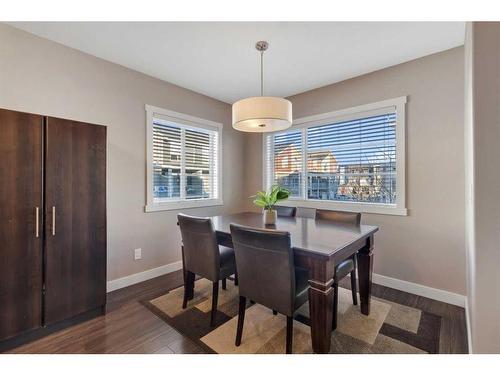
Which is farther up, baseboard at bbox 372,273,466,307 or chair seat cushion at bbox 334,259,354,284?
chair seat cushion at bbox 334,259,354,284

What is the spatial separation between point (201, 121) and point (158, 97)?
683 millimetres

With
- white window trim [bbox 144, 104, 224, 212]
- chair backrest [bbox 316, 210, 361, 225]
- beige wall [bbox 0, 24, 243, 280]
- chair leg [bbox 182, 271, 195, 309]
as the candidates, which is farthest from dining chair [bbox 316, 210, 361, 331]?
beige wall [bbox 0, 24, 243, 280]

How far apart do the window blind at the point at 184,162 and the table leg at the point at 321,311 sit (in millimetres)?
2315

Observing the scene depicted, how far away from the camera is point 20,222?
1.70 meters

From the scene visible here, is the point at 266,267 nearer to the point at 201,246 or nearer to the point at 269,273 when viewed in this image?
the point at 269,273

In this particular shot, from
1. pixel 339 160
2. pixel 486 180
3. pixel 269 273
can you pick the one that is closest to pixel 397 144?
pixel 339 160

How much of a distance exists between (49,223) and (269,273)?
1722 mm

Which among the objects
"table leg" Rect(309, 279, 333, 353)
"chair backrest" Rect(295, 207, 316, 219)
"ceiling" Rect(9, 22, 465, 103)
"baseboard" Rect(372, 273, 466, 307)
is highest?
"ceiling" Rect(9, 22, 465, 103)

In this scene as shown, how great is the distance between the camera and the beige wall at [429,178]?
230 cm

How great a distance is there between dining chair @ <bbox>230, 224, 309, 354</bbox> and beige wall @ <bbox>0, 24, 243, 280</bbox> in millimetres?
1684

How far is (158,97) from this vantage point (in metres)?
3.01

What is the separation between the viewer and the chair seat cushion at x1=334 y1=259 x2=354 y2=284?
6.13 feet

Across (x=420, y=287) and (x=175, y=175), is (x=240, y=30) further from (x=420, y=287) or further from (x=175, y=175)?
(x=420, y=287)

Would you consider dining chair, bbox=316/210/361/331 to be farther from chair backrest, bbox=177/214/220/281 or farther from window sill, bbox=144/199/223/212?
window sill, bbox=144/199/223/212
